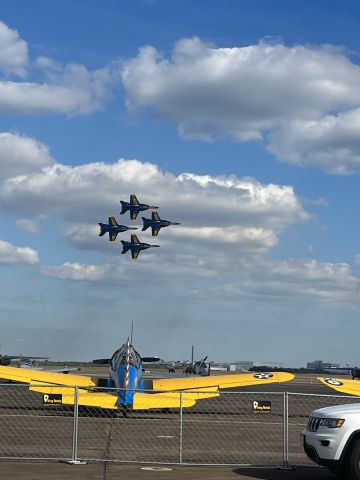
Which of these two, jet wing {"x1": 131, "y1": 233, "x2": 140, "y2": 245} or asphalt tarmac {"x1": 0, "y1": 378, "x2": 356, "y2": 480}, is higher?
jet wing {"x1": 131, "y1": 233, "x2": 140, "y2": 245}

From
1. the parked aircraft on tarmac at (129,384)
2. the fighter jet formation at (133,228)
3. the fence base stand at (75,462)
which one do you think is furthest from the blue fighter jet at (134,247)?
A: the fence base stand at (75,462)

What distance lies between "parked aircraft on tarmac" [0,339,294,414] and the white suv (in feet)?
35.4

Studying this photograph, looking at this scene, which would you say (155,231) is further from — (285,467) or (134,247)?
(285,467)

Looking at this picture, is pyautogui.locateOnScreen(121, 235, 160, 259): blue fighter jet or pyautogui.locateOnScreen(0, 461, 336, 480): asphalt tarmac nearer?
pyautogui.locateOnScreen(0, 461, 336, 480): asphalt tarmac

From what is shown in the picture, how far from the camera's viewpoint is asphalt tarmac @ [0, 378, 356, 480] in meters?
12.4

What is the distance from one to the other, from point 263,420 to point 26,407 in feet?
32.3

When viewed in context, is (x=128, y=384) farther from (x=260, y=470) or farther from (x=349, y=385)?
(x=260, y=470)

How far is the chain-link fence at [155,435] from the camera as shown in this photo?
14188 mm

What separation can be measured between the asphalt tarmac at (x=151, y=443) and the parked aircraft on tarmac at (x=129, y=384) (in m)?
0.53

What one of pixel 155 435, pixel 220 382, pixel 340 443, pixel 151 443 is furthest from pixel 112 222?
pixel 340 443

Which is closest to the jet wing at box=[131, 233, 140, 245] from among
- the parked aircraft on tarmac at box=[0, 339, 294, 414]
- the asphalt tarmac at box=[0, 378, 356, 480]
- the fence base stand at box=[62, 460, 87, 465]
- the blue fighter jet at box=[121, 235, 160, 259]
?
the blue fighter jet at box=[121, 235, 160, 259]

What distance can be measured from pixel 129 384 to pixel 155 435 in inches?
337

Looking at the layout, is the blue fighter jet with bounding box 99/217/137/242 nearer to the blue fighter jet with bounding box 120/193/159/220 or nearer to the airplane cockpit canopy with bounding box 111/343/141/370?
the blue fighter jet with bounding box 120/193/159/220

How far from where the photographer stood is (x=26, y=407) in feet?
97.2
